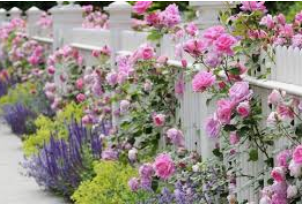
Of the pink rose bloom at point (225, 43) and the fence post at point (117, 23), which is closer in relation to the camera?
the pink rose bloom at point (225, 43)

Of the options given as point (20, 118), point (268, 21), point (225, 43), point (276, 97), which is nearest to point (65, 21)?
point (20, 118)

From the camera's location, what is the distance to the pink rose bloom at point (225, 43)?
5160mm

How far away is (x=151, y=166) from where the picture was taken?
600 cm

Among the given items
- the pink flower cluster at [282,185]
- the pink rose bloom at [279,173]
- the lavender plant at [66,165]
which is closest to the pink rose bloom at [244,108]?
the pink flower cluster at [282,185]

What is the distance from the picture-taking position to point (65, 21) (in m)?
11.9

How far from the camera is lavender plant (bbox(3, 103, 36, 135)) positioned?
11.1 m

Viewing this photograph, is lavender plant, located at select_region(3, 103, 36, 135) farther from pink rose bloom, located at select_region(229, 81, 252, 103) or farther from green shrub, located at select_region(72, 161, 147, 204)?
pink rose bloom, located at select_region(229, 81, 252, 103)

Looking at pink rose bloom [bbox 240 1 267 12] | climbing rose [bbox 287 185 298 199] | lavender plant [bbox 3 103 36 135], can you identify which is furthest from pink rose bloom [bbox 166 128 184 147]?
lavender plant [bbox 3 103 36 135]

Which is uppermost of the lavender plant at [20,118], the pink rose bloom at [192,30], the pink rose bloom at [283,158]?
the pink rose bloom at [192,30]

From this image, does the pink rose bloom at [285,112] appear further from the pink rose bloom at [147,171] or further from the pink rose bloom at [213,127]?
the pink rose bloom at [147,171]

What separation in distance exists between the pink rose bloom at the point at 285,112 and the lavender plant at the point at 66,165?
9.81ft

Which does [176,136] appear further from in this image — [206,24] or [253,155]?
[253,155]

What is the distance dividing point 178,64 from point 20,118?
4.99m

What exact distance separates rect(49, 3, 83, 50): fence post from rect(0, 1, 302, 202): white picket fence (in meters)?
0.02
